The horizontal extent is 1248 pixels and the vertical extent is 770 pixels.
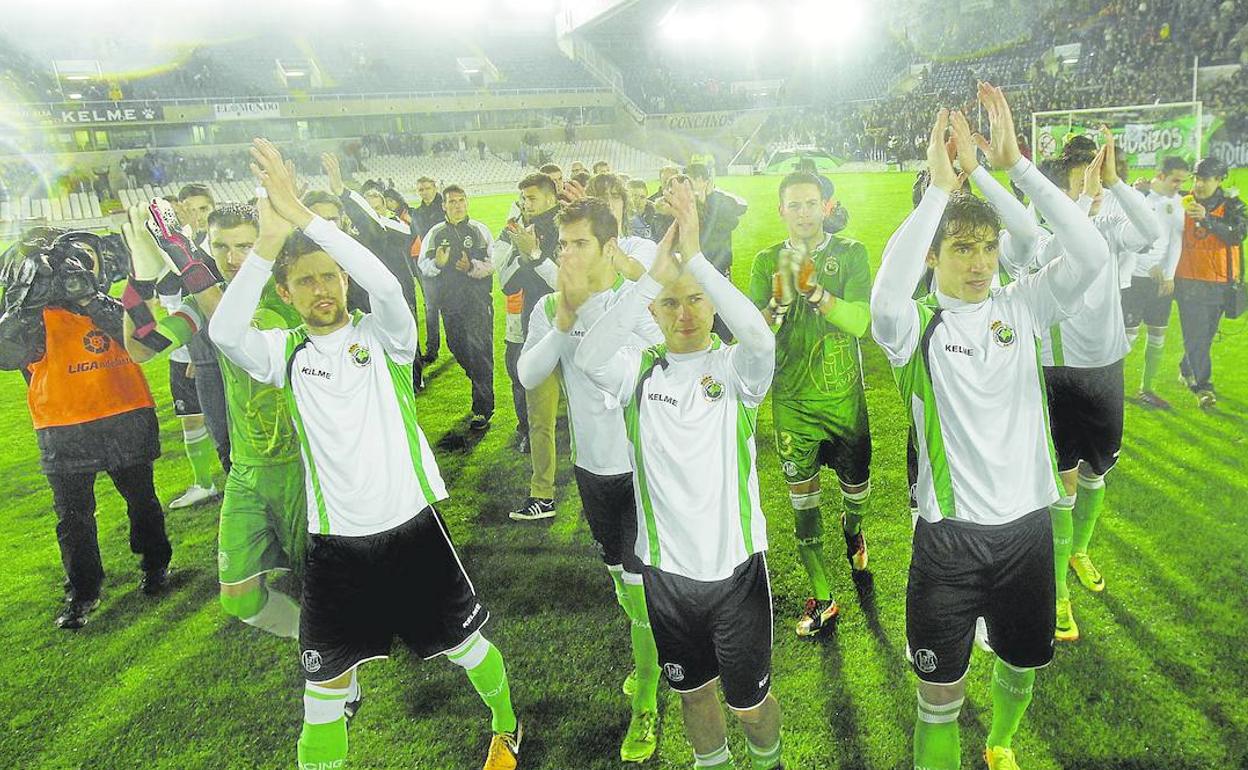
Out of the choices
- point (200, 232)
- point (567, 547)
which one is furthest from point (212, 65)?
point (567, 547)

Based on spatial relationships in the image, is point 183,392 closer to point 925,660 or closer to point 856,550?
point 856,550

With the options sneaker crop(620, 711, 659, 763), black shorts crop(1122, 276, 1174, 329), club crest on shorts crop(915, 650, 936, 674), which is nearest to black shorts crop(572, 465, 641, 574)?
sneaker crop(620, 711, 659, 763)

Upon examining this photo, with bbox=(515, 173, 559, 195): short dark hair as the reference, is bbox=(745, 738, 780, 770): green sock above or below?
below

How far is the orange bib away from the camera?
441cm

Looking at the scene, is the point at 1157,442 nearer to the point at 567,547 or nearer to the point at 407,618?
the point at 567,547

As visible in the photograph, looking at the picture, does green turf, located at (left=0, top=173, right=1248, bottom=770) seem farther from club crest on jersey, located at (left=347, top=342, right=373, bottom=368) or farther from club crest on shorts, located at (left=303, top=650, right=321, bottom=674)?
club crest on jersey, located at (left=347, top=342, right=373, bottom=368)

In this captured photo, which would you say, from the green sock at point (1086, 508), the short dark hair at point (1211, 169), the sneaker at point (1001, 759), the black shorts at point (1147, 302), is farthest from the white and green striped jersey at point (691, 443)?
the short dark hair at point (1211, 169)

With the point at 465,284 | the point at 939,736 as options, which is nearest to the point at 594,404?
the point at 939,736

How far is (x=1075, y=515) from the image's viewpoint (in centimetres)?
418

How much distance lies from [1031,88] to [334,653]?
79.2 ft

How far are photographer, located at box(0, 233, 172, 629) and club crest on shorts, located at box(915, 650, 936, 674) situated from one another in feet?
14.1

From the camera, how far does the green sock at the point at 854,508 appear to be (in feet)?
13.6

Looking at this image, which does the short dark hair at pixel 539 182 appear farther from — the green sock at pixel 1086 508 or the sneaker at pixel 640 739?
the green sock at pixel 1086 508

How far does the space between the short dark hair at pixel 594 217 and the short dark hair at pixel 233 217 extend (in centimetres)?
174
